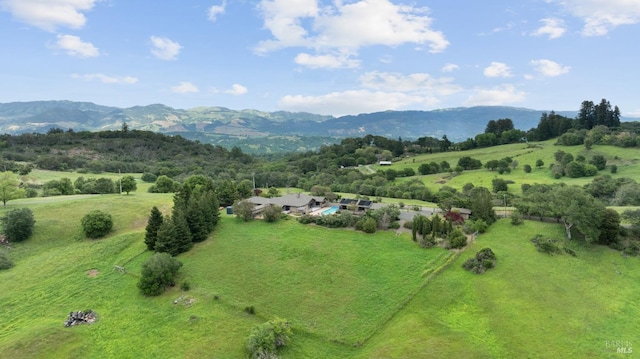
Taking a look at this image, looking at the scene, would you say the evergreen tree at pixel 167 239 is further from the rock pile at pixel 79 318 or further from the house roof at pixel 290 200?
the house roof at pixel 290 200

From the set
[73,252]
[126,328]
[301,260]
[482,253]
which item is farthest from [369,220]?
[73,252]

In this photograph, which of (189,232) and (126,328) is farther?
(189,232)

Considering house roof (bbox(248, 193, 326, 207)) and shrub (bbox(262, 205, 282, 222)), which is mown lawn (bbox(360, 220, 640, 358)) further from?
house roof (bbox(248, 193, 326, 207))

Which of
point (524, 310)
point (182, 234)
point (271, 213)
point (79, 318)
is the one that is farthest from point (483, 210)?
point (79, 318)

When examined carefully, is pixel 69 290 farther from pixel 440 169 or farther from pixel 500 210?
pixel 440 169

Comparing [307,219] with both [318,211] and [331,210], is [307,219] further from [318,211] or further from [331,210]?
[331,210]
